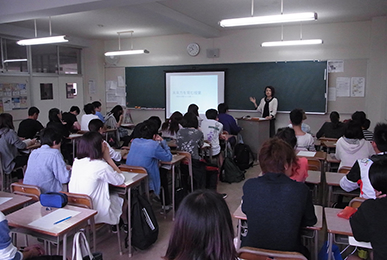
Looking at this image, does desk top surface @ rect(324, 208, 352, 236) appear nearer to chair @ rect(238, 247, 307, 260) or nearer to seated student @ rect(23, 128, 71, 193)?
chair @ rect(238, 247, 307, 260)

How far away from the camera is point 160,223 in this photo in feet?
12.5

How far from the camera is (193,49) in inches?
325

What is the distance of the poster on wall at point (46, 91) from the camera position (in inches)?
320

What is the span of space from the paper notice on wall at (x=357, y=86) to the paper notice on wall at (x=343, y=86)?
8 centimetres

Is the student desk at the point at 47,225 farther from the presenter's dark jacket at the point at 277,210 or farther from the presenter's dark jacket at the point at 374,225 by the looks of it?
the presenter's dark jacket at the point at 374,225

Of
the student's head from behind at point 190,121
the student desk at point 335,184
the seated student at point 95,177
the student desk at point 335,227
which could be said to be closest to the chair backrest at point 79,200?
the seated student at point 95,177

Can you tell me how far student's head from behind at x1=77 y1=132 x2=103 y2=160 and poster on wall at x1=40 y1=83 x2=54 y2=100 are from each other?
603 centimetres

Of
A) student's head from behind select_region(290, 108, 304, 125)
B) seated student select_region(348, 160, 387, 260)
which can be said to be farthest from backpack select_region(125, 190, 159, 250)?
student's head from behind select_region(290, 108, 304, 125)

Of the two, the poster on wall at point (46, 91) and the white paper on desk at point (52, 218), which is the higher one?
the poster on wall at point (46, 91)

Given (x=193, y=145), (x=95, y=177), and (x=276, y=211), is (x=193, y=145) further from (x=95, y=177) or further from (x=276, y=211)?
(x=276, y=211)

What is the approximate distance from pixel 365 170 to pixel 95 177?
2269 mm

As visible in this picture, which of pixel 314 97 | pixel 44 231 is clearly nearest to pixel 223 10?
pixel 314 97

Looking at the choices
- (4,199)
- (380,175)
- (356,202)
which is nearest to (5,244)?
(4,199)

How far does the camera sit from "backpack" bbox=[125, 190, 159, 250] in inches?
120
